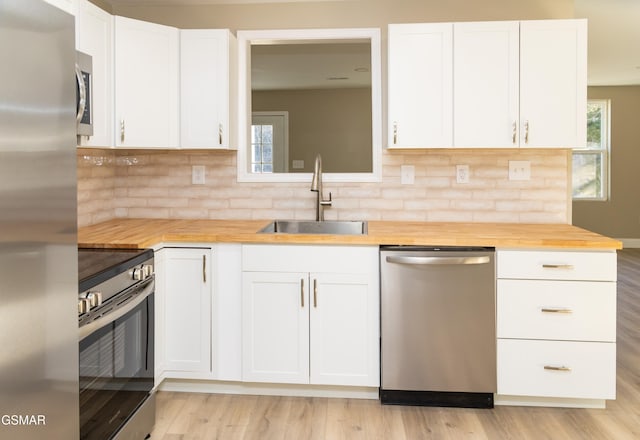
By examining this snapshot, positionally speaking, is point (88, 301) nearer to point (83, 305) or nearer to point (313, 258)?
point (83, 305)


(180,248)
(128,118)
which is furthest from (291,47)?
(180,248)

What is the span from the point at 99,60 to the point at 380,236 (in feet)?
5.57

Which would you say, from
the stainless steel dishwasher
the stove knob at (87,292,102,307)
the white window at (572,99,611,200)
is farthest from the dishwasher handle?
the white window at (572,99,611,200)

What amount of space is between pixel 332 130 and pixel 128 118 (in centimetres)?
143

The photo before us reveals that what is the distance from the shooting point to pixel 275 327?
287cm

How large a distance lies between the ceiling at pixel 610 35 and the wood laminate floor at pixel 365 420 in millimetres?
2422

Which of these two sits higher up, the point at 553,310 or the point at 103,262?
the point at 103,262

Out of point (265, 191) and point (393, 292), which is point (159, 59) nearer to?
point (265, 191)

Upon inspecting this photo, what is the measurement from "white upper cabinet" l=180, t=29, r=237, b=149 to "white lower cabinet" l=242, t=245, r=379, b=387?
2.67ft

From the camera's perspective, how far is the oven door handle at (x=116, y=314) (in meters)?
1.76

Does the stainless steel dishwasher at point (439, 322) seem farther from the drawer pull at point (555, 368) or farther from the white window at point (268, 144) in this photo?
the white window at point (268, 144)

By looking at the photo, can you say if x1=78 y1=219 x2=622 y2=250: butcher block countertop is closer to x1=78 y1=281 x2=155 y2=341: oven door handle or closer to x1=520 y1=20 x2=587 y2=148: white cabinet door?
x1=78 y1=281 x2=155 y2=341: oven door handle

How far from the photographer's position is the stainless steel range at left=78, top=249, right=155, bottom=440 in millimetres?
1818

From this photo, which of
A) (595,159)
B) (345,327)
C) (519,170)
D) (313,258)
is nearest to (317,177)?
(313,258)
